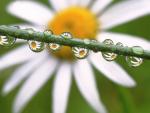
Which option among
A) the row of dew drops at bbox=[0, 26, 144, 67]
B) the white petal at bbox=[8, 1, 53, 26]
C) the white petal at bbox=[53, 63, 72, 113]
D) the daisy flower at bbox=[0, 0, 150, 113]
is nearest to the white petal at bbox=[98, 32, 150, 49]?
the daisy flower at bbox=[0, 0, 150, 113]

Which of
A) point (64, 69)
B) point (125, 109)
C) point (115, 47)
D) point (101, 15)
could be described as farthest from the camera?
point (101, 15)

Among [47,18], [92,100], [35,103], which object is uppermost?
→ [47,18]

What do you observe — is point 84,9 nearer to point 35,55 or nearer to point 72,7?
point 72,7

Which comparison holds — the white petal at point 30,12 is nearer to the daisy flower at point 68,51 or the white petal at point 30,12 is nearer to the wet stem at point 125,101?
the daisy flower at point 68,51

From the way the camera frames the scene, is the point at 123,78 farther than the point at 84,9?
No

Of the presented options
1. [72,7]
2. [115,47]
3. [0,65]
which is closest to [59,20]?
[72,7]

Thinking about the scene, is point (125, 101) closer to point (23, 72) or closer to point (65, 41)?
point (23, 72)
